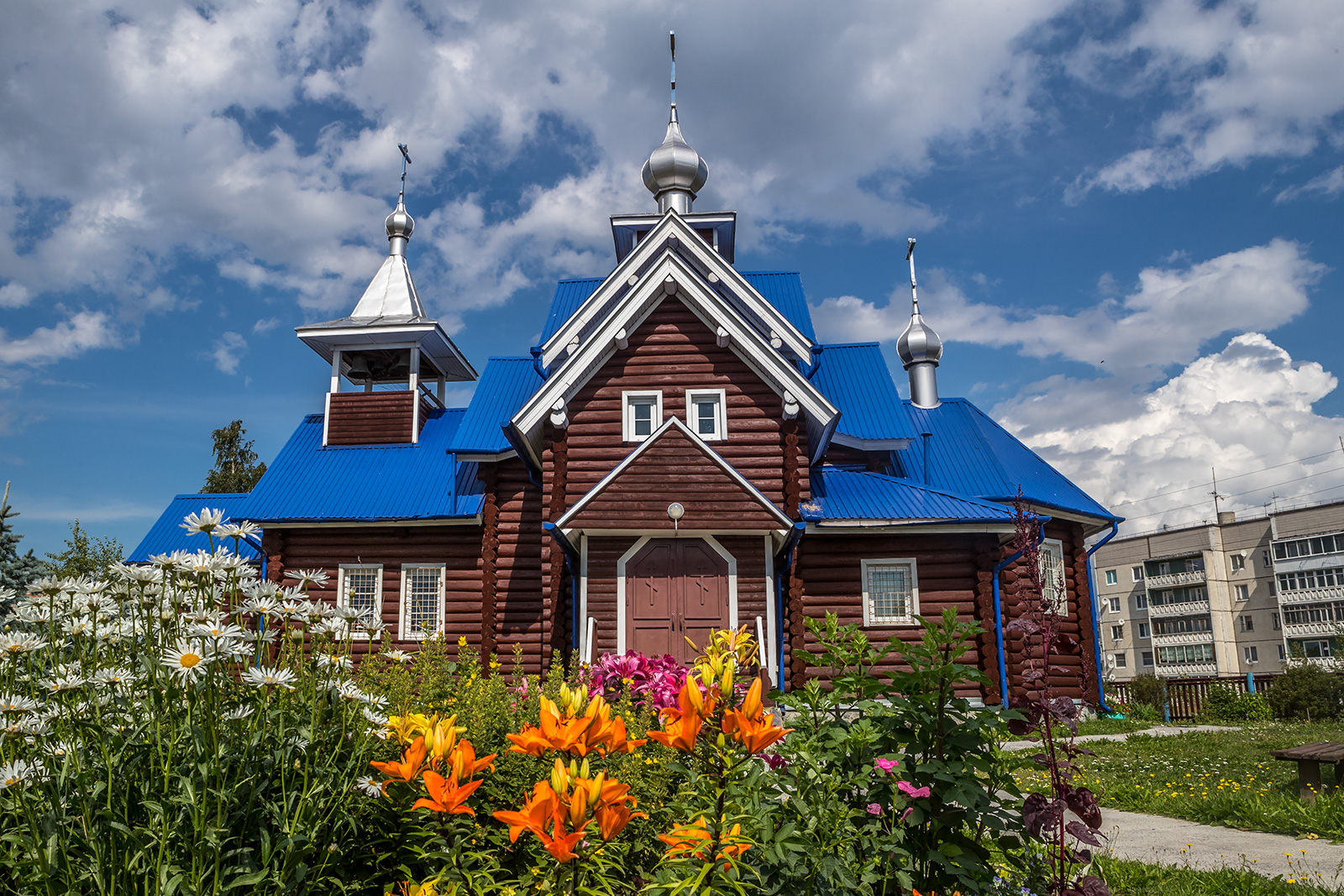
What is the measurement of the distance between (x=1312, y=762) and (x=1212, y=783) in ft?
3.76

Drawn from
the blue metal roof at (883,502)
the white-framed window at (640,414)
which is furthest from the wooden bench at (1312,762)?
the white-framed window at (640,414)

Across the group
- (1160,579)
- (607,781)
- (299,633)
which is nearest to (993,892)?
(607,781)

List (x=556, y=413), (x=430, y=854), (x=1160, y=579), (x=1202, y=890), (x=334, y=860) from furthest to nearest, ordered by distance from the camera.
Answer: (x=1160, y=579), (x=556, y=413), (x=1202, y=890), (x=334, y=860), (x=430, y=854)

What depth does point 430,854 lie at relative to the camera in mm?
2635

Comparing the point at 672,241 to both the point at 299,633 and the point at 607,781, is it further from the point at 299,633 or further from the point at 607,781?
the point at 607,781

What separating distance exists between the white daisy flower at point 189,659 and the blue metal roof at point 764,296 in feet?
50.1

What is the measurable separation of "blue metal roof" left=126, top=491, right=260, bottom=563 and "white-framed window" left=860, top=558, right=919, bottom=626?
1292 centimetres

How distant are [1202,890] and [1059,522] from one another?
1305cm

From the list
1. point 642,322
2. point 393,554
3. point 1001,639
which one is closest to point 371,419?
point 393,554

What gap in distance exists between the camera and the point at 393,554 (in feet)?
54.0

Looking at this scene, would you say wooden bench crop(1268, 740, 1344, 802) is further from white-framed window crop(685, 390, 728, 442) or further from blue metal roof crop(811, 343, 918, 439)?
blue metal roof crop(811, 343, 918, 439)

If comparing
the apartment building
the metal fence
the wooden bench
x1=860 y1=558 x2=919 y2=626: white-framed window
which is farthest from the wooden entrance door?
the apartment building

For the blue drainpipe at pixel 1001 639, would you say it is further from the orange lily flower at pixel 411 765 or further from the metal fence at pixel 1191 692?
the orange lily flower at pixel 411 765

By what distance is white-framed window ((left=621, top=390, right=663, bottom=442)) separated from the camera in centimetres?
1388
